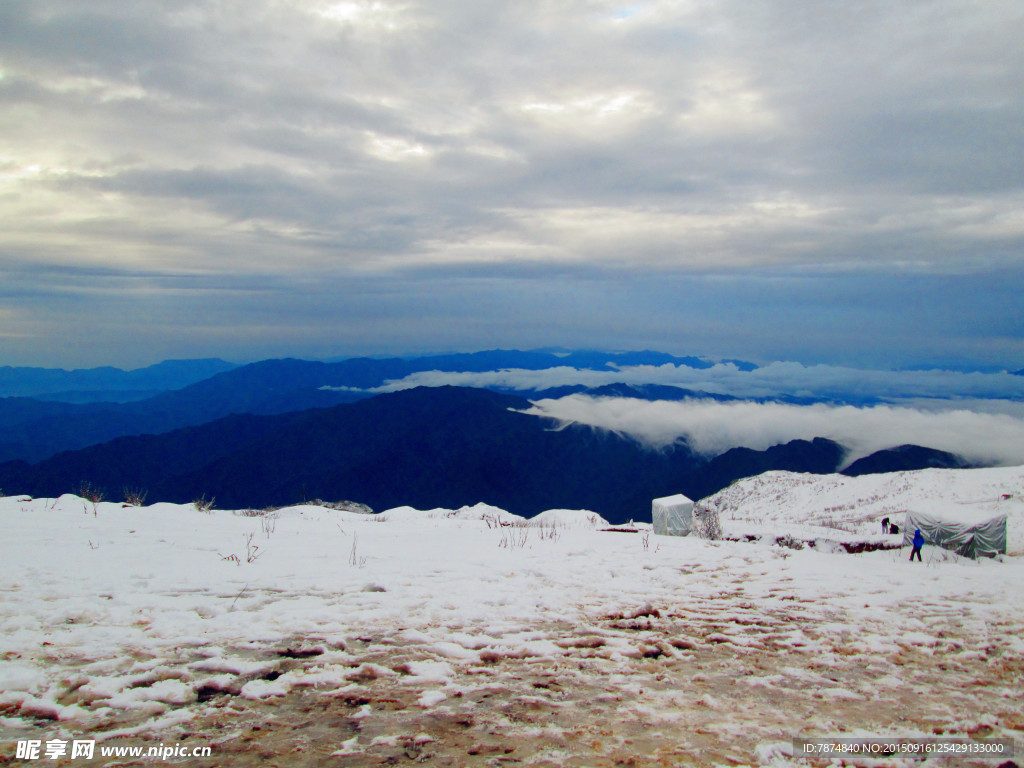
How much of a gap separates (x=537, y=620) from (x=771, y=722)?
2.95 m

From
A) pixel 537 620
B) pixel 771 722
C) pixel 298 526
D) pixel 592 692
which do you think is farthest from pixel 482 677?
pixel 298 526

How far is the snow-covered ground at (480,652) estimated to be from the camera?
4.01 meters

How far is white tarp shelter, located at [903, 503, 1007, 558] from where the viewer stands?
22.8 metres

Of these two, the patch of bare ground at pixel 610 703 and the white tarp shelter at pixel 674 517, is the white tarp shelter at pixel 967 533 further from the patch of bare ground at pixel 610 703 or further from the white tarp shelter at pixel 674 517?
the patch of bare ground at pixel 610 703

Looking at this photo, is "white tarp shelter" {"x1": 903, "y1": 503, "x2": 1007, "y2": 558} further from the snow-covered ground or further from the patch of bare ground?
the patch of bare ground


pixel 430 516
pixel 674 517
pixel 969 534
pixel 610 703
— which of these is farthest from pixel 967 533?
pixel 610 703

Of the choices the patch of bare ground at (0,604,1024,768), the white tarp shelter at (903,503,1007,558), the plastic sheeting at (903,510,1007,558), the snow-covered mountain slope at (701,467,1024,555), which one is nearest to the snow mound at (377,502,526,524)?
the patch of bare ground at (0,604,1024,768)

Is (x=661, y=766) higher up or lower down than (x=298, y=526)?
higher up

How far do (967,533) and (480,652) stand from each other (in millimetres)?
25988

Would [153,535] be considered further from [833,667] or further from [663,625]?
[833,667]

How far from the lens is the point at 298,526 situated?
1470 centimetres

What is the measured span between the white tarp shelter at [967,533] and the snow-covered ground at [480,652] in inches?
649

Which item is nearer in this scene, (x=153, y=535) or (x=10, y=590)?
(x=10, y=590)

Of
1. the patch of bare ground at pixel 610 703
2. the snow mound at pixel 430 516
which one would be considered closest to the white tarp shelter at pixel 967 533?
the snow mound at pixel 430 516
